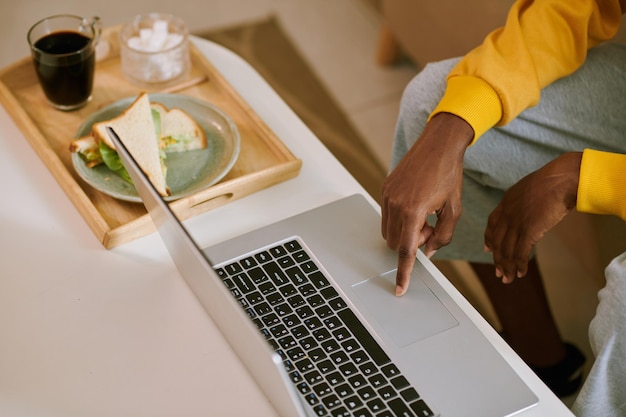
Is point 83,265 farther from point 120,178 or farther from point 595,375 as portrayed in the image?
point 595,375

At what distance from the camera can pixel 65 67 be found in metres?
1.15

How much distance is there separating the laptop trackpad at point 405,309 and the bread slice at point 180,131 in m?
0.37

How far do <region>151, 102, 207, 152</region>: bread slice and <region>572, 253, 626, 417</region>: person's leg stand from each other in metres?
0.62

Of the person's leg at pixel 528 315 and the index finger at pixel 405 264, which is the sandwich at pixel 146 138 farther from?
the person's leg at pixel 528 315

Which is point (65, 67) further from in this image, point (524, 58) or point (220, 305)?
point (524, 58)

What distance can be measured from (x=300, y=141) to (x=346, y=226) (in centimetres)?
21

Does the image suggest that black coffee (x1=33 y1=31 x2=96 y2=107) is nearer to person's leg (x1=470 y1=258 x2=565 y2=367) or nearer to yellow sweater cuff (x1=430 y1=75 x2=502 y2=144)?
yellow sweater cuff (x1=430 y1=75 x2=502 y2=144)

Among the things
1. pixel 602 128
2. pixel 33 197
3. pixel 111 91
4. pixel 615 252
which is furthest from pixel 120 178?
pixel 615 252

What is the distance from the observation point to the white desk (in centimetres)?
85

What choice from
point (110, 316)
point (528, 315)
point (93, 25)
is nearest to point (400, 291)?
point (110, 316)

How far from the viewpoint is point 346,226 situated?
104 centimetres

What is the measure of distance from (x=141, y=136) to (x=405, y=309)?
457 millimetres

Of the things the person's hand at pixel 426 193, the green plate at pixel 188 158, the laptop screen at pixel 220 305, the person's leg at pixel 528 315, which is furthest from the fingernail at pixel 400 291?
the person's leg at pixel 528 315

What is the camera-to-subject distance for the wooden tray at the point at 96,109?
1.04m
